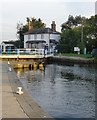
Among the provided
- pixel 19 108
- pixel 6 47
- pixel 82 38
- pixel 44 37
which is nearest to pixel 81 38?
pixel 82 38

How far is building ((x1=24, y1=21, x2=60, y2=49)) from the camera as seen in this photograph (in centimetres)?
8750

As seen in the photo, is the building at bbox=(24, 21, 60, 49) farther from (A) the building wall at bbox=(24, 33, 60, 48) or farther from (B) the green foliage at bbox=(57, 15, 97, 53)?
(B) the green foliage at bbox=(57, 15, 97, 53)

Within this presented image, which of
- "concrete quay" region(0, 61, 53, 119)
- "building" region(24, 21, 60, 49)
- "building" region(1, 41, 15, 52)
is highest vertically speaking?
"building" region(24, 21, 60, 49)

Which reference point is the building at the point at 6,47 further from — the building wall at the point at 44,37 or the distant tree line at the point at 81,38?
the distant tree line at the point at 81,38

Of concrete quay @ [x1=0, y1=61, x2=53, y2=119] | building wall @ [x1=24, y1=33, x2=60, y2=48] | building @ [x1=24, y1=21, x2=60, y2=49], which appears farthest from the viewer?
building wall @ [x1=24, y1=33, x2=60, y2=48]

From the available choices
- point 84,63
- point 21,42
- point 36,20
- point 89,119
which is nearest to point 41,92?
point 89,119

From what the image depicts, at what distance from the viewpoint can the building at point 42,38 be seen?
287 feet

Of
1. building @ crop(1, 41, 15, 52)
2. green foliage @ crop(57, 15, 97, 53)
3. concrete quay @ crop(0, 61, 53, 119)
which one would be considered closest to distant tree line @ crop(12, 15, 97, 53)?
green foliage @ crop(57, 15, 97, 53)

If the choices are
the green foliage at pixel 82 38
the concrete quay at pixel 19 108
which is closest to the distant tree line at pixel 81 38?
the green foliage at pixel 82 38

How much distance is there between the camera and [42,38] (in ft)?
294

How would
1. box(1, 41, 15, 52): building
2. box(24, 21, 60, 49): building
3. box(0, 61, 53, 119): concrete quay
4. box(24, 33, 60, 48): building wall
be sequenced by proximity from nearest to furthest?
box(0, 61, 53, 119): concrete quay, box(1, 41, 15, 52): building, box(24, 21, 60, 49): building, box(24, 33, 60, 48): building wall

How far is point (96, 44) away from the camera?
61781mm

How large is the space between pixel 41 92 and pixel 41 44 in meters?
70.2

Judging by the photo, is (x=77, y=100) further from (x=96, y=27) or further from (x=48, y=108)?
(x=96, y=27)
